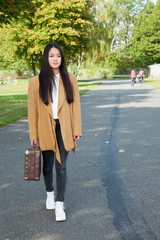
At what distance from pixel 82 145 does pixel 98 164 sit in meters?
1.61

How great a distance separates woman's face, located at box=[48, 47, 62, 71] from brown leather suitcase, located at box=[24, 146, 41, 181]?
906mm

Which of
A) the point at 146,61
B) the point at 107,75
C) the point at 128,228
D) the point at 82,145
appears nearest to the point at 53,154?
the point at 128,228

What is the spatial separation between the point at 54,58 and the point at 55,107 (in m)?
0.51

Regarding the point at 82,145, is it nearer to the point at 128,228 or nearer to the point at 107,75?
the point at 128,228

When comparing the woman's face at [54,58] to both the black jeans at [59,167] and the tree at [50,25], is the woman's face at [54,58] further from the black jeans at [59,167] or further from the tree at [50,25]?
the tree at [50,25]

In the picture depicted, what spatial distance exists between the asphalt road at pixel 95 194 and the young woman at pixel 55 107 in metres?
0.31

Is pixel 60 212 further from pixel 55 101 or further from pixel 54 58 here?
pixel 54 58

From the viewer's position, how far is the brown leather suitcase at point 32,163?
11.1 ft

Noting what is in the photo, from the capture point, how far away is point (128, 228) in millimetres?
3166

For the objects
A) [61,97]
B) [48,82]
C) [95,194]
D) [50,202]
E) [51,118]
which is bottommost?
[95,194]

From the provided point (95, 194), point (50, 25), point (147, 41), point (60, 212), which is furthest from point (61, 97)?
point (147, 41)

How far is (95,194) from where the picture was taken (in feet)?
13.5

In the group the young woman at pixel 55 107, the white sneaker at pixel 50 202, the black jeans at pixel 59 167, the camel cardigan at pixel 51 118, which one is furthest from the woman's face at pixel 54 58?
the white sneaker at pixel 50 202

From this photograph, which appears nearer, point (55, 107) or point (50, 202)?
point (55, 107)
